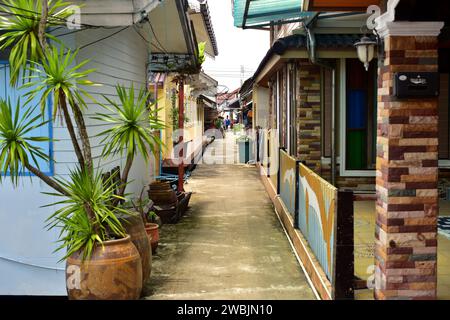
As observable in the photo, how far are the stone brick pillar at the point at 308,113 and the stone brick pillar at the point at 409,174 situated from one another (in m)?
5.46

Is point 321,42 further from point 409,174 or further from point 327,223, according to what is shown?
point 409,174

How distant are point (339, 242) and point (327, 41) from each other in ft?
16.2

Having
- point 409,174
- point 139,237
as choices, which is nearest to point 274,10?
point 139,237

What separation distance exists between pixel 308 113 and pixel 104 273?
5.79 m

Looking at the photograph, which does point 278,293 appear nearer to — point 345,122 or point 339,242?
point 339,242

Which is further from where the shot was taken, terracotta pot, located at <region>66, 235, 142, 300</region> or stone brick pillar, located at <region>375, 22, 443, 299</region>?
terracotta pot, located at <region>66, 235, 142, 300</region>

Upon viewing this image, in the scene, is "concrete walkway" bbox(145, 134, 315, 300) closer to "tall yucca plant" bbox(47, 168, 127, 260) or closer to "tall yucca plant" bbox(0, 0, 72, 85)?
"tall yucca plant" bbox(47, 168, 127, 260)

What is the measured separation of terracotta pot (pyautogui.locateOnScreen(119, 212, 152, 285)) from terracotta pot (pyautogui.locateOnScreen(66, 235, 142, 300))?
1.56ft

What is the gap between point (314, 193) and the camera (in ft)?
19.7

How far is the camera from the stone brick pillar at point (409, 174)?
13.8ft

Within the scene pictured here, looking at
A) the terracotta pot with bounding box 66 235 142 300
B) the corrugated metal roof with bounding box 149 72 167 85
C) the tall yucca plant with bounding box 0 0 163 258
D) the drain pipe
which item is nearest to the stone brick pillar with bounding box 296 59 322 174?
the drain pipe

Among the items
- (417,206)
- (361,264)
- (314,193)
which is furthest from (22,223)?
(417,206)

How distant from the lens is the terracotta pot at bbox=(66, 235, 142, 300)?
496cm

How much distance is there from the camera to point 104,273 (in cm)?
496
